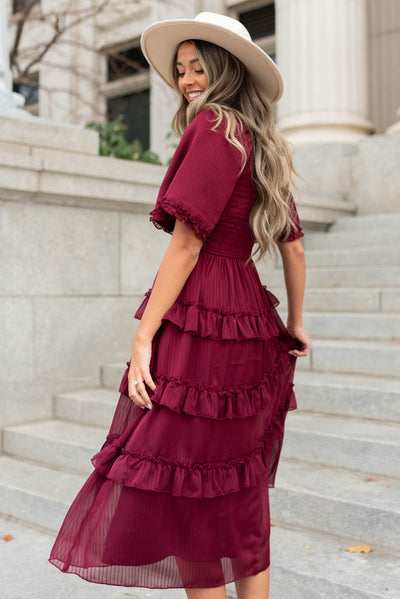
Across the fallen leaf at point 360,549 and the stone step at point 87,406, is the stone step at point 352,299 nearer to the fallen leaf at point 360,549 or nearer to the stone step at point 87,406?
the stone step at point 87,406

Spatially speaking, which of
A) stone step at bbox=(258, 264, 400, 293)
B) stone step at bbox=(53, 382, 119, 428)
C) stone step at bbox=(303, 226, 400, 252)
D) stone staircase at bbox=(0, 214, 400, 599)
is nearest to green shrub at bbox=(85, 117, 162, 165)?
stone step at bbox=(303, 226, 400, 252)

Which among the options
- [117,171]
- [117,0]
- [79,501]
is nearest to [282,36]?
[117,171]

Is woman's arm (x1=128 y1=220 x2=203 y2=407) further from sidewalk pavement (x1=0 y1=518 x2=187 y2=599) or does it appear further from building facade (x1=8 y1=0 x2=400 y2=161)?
building facade (x1=8 y1=0 x2=400 y2=161)

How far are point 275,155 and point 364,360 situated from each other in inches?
A: 95.2

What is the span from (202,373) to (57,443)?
2471 mm

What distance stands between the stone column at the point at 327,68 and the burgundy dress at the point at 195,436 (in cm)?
598

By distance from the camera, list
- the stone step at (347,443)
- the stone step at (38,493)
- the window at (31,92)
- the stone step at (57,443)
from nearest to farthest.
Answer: the stone step at (347,443), the stone step at (38,493), the stone step at (57,443), the window at (31,92)

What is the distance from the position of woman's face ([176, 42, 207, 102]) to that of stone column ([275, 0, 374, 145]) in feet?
18.9

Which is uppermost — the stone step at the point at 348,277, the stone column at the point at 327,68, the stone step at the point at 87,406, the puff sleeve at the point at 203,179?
the stone column at the point at 327,68

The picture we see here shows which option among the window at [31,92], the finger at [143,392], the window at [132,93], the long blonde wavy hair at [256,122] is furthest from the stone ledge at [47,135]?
the window at [31,92]

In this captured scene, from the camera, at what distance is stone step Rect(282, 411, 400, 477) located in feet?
10.6

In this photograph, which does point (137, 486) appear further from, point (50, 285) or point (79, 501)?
point (50, 285)

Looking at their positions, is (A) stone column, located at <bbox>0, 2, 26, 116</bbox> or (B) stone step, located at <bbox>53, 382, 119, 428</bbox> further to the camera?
(A) stone column, located at <bbox>0, 2, 26, 116</bbox>

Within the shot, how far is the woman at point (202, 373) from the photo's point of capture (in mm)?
1844
